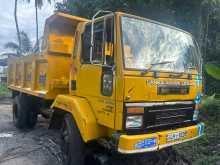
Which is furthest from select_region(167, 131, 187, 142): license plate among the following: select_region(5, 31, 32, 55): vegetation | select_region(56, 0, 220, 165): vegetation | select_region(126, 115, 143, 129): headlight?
select_region(5, 31, 32, 55): vegetation

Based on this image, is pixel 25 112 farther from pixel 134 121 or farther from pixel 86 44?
pixel 134 121

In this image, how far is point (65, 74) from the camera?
603 centimetres

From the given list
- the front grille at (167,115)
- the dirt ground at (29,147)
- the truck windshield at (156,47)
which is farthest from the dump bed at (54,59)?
the front grille at (167,115)

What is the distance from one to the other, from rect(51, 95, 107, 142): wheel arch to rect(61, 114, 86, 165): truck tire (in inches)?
8.5

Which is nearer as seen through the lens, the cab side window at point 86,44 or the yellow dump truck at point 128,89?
the yellow dump truck at point 128,89

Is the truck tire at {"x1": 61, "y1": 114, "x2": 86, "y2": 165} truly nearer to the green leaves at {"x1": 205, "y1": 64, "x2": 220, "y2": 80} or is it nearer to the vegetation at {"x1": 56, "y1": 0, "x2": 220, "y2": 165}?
the vegetation at {"x1": 56, "y1": 0, "x2": 220, "y2": 165}

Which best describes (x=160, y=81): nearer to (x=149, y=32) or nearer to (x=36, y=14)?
(x=149, y=32)

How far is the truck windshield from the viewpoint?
4.00 meters

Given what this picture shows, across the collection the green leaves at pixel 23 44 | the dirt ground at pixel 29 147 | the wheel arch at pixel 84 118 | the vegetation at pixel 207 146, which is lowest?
the dirt ground at pixel 29 147

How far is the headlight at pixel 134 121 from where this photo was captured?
150 inches

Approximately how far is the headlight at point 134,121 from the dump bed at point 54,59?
7.46 ft

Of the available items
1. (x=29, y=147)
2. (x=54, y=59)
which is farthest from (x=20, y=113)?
(x=54, y=59)

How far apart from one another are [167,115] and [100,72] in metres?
1.21

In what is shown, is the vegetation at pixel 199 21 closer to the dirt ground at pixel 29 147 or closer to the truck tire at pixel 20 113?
the dirt ground at pixel 29 147
